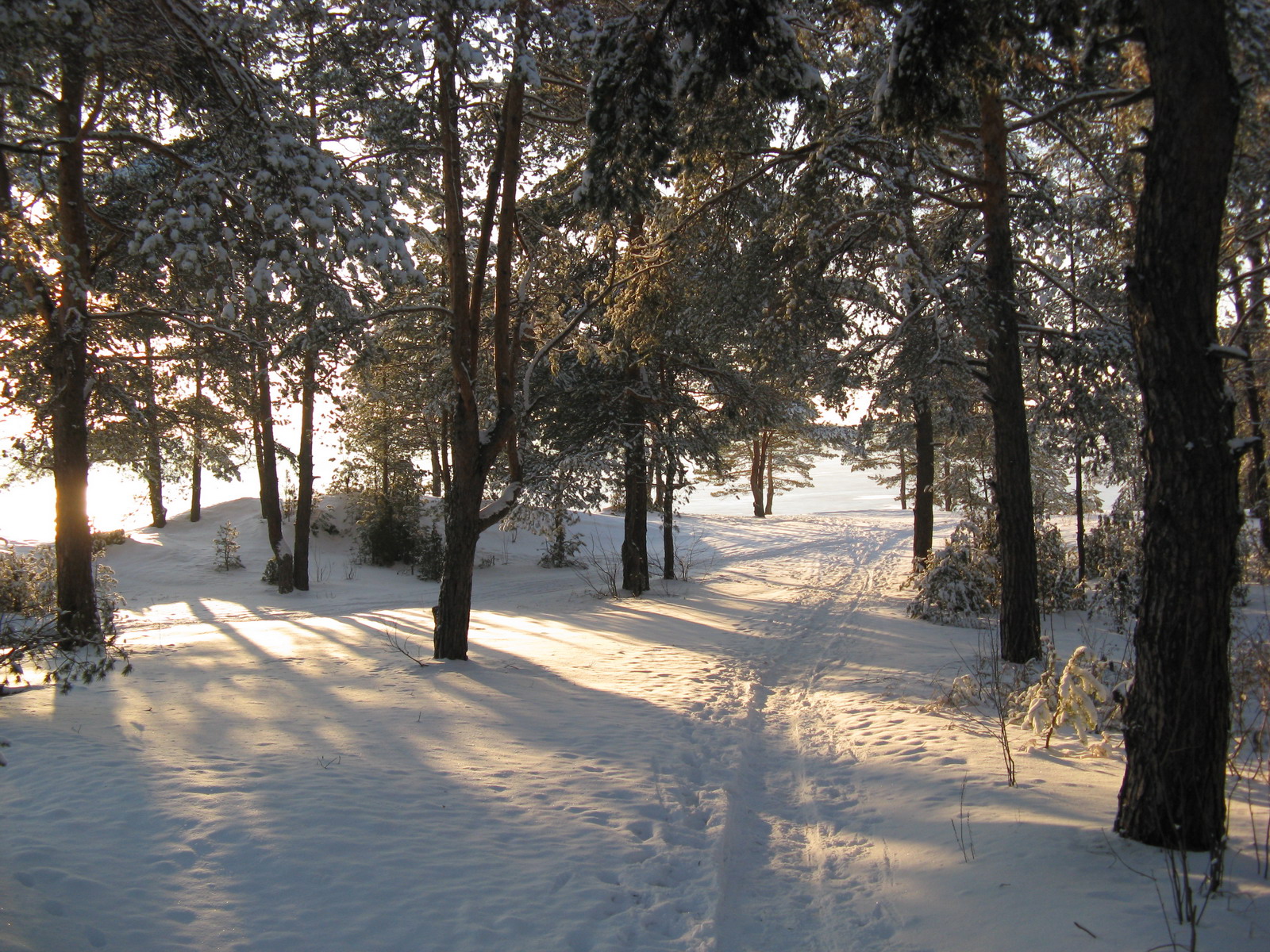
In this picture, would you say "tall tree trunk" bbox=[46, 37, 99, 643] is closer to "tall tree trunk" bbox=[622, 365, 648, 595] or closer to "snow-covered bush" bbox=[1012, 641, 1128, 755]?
"tall tree trunk" bbox=[622, 365, 648, 595]

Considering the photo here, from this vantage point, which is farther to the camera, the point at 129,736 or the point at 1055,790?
the point at 129,736

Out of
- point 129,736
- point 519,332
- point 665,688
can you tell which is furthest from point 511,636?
point 129,736

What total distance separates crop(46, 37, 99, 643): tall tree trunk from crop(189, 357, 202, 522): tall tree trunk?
2.40 metres

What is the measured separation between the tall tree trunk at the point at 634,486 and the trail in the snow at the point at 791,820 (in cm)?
490

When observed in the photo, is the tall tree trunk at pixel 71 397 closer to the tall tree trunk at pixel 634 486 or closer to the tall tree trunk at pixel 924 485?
the tall tree trunk at pixel 634 486

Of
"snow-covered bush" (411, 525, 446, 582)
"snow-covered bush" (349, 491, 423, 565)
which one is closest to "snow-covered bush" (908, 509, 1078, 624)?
"snow-covered bush" (411, 525, 446, 582)

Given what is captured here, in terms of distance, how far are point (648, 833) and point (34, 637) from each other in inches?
140

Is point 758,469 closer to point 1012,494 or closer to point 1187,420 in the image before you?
point 1012,494

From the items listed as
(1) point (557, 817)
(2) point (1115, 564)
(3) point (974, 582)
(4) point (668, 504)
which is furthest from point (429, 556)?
(1) point (557, 817)

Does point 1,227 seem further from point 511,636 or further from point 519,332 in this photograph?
point 511,636

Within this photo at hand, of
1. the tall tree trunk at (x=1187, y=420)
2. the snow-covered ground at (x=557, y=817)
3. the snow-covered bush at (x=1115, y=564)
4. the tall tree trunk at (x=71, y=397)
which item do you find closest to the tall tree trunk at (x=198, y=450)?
the tall tree trunk at (x=71, y=397)

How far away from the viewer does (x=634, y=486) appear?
49.3ft

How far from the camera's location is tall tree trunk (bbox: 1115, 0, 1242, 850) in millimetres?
3422

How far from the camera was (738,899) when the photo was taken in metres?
3.82
